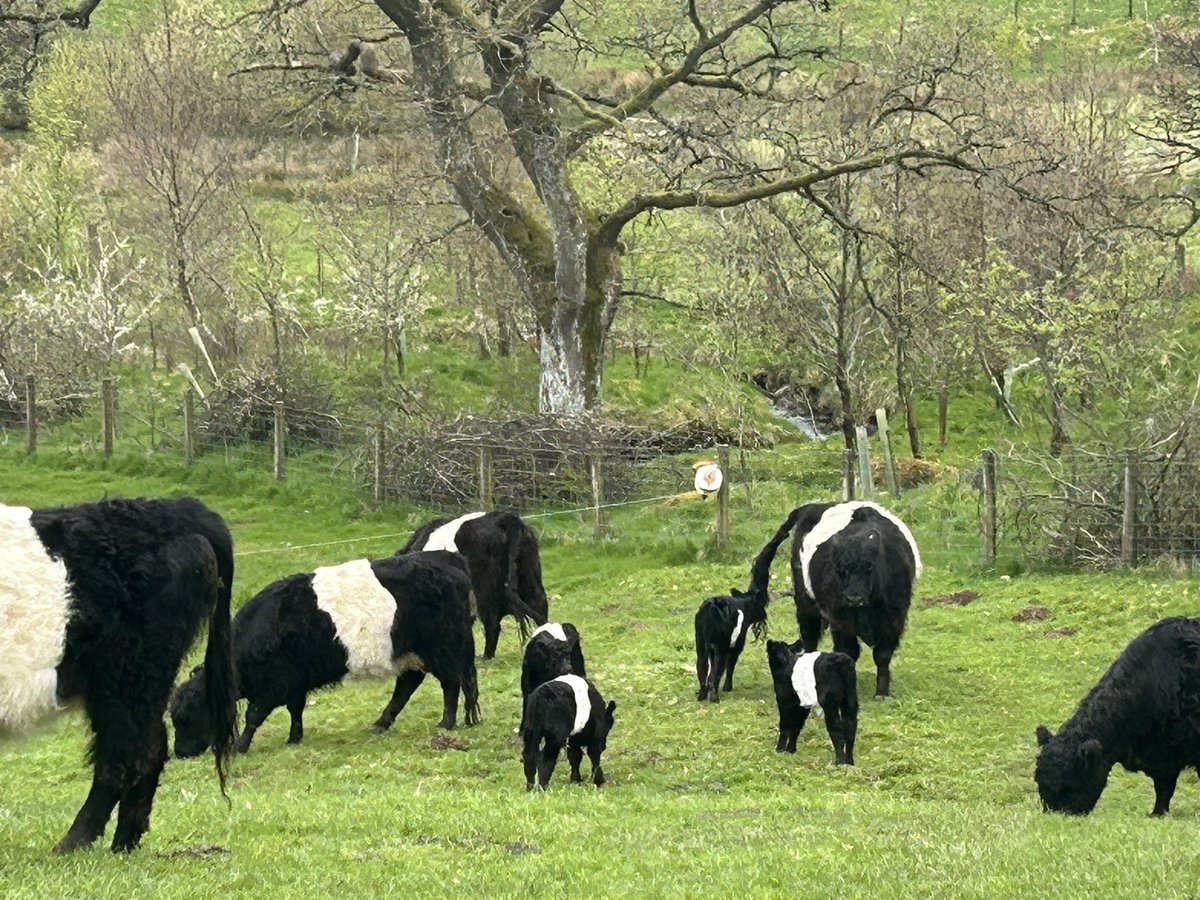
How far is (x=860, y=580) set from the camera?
15.2m

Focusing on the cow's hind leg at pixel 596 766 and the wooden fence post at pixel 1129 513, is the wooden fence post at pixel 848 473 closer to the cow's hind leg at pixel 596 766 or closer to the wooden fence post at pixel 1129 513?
the wooden fence post at pixel 1129 513

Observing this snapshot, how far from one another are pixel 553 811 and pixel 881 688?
6.06m

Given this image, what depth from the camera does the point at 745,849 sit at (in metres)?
8.80

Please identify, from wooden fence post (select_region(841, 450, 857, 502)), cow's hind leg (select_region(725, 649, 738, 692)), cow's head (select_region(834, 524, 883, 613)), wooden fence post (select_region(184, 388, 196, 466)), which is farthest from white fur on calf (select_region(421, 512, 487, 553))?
wooden fence post (select_region(184, 388, 196, 466))

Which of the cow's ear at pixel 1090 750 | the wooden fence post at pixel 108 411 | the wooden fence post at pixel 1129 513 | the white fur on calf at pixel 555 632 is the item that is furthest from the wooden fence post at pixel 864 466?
the wooden fence post at pixel 108 411

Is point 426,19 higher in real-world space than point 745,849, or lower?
higher

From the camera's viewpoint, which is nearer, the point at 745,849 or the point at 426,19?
the point at 745,849

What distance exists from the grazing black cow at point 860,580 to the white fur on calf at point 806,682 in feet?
6.37

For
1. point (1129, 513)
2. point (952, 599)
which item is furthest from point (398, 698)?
point (1129, 513)

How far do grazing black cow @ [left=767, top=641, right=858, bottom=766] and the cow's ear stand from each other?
220 cm

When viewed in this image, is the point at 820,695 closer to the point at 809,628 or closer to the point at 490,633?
the point at 809,628

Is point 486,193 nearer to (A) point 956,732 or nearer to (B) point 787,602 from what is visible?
(B) point 787,602

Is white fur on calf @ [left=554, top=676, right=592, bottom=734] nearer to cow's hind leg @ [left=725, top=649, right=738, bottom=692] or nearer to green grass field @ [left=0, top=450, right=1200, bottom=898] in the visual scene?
green grass field @ [left=0, top=450, right=1200, bottom=898]

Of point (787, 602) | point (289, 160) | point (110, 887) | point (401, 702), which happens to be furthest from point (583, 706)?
point (289, 160)
